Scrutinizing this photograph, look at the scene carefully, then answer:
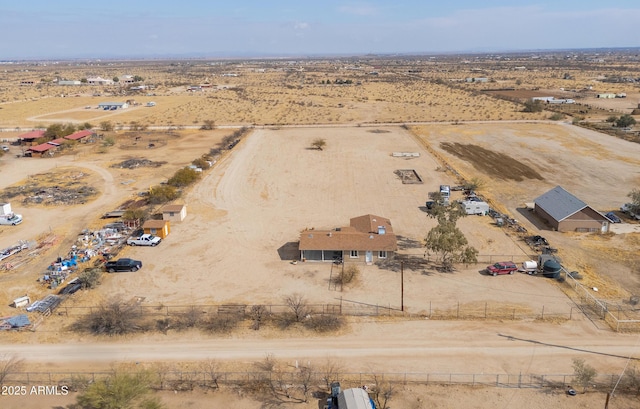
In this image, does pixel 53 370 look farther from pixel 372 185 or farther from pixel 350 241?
pixel 372 185

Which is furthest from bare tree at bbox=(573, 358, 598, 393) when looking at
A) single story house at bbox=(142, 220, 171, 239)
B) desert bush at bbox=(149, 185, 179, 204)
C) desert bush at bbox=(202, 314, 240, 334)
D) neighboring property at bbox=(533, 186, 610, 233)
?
desert bush at bbox=(149, 185, 179, 204)

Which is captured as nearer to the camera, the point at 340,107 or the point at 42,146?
the point at 42,146

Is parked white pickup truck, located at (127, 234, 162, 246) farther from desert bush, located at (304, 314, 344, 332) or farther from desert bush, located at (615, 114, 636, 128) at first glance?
desert bush, located at (615, 114, 636, 128)

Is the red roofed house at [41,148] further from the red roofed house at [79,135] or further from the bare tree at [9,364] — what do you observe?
the bare tree at [9,364]

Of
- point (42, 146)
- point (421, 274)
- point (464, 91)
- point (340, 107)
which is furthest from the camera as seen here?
point (464, 91)

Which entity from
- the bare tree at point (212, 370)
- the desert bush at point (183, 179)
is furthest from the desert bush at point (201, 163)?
the bare tree at point (212, 370)

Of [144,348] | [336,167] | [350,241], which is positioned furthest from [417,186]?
[144,348]
